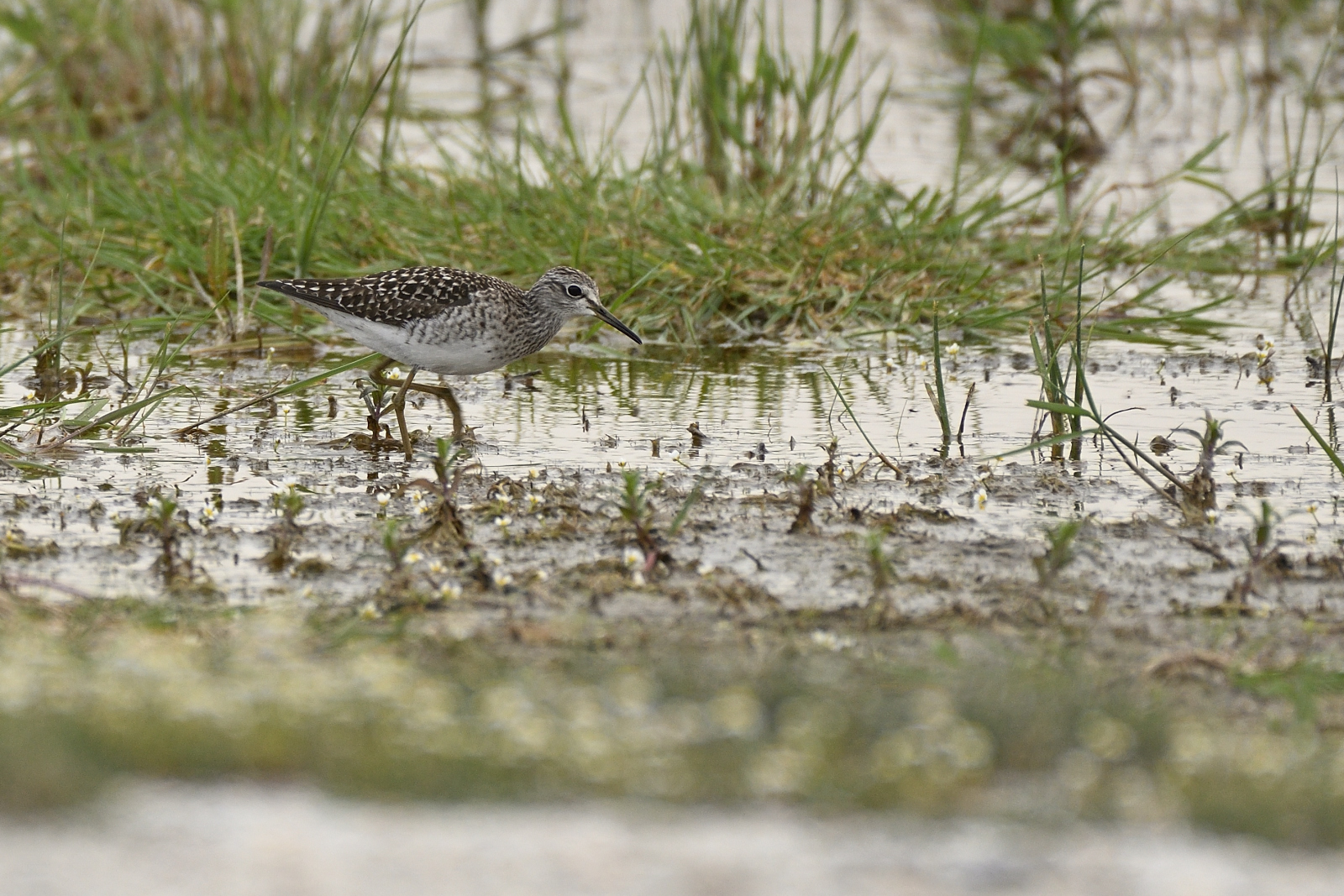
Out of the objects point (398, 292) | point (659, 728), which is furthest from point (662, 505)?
point (659, 728)

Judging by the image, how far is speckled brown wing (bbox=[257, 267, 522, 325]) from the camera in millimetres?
7699

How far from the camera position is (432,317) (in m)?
7.66

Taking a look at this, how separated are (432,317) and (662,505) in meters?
1.69

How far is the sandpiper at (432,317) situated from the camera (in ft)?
25.1

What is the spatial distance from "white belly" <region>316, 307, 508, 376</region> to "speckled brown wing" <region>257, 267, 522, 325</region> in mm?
37

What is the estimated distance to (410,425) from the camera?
26.6 feet

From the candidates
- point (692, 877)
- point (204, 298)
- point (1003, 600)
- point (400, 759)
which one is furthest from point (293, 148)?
point (692, 877)

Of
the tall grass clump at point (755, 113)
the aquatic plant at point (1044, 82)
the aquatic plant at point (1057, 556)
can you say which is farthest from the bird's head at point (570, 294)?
the aquatic plant at point (1044, 82)

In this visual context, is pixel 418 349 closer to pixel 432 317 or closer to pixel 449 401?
pixel 432 317

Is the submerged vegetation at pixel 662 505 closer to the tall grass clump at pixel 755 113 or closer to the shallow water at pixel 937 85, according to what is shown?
the tall grass clump at pixel 755 113

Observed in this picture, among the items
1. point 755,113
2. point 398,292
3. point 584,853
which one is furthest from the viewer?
point 755,113

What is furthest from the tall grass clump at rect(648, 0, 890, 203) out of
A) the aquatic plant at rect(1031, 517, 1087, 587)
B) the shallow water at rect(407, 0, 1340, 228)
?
the aquatic plant at rect(1031, 517, 1087, 587)

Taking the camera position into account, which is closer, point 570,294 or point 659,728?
point 659,728

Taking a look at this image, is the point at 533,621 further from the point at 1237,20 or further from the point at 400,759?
the point at 1237,20
